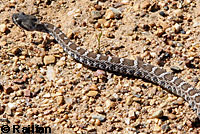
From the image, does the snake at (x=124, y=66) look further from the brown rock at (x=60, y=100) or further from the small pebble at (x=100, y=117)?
the small pebble at (x=100, y=117)

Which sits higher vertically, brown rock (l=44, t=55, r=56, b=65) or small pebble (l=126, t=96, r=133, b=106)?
brown rock (l=44, t=55, r=56, b=65)

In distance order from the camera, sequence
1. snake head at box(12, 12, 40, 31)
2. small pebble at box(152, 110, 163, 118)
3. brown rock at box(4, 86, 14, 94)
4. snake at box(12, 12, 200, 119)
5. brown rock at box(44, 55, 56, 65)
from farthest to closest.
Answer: snake head at box(12, 12, 40, 31) → brown rock at box(44, 55, 56, 65) → brown rock at box(4, 86, 14, 94) → snake at box(12, 12, 200, 119) → small pebble at box(152, 110, 163, 118)

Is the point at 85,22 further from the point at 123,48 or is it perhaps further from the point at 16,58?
the point at 16,58

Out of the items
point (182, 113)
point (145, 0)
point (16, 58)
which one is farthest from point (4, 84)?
point (145, 0)

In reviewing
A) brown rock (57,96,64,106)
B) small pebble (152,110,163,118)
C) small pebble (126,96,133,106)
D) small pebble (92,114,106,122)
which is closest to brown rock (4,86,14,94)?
brown rock (57,96,64,106)

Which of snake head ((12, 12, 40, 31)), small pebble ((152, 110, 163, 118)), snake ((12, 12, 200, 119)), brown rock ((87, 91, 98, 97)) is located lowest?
small pebble ((152, 110, 163, 118))

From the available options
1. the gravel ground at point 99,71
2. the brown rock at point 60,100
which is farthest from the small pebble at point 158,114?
the brown rock at point 60,100

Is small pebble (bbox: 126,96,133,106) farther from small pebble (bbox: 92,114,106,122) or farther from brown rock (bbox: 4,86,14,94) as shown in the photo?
brown rock (bbox: 4,86,14,94)

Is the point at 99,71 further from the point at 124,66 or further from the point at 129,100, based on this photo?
the point at 129,100

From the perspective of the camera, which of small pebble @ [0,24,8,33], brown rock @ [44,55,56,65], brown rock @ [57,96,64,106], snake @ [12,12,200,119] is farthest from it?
small pebble @ [0,24,8,33]
